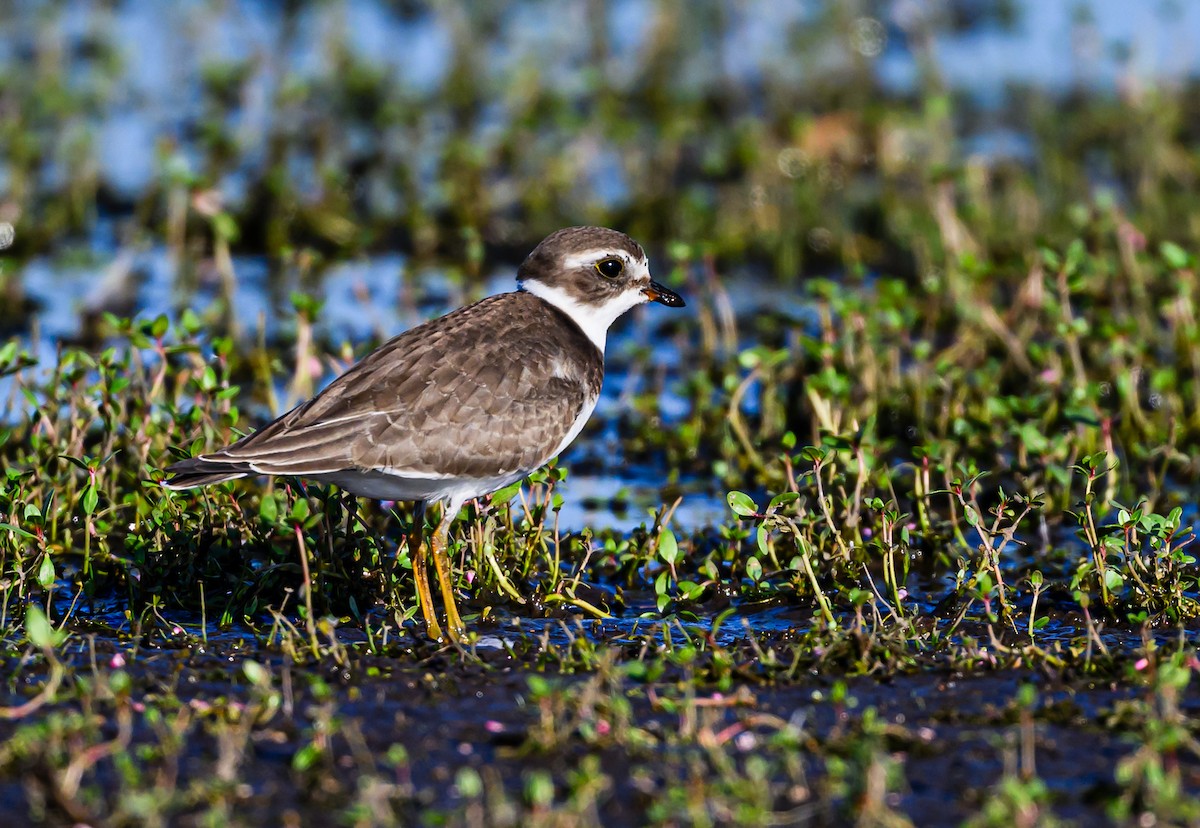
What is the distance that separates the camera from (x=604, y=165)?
1541 centimetres

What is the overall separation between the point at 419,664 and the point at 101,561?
192 cm

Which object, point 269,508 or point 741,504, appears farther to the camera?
point 269,508

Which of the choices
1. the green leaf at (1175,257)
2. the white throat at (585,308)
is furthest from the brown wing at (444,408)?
the green leaf at (1175,257)

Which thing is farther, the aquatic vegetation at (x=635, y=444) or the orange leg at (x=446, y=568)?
the orange leg at (x=446, y=568)

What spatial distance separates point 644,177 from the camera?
14.8 m

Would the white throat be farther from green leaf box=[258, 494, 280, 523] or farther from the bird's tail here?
the bird's tail

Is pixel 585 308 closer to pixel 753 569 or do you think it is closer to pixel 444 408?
pixel 444 408

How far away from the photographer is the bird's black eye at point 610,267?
28.3ft

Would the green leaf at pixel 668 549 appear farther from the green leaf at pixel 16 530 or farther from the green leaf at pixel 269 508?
the green leaf at pixel 16 530

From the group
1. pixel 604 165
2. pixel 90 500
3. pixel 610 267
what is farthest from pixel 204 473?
pixel 604 165

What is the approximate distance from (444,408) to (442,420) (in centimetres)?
7

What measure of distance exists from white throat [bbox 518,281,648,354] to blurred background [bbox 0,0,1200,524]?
1.34 m

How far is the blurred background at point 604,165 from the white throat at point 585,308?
1337 millimetres

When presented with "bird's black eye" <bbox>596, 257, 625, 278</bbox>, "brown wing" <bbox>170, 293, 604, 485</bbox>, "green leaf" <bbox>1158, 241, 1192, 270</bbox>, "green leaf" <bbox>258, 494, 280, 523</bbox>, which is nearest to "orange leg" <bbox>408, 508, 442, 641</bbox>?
"brown wing" <bbox>170, 293, 604, 485</bbox>
